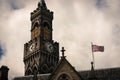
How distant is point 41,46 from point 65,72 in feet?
130

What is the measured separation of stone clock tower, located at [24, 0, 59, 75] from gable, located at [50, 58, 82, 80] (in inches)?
1308

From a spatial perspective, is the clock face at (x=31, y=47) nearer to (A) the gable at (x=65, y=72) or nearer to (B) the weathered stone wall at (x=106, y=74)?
(B) the weathered stone wall at (x=106, y=74)

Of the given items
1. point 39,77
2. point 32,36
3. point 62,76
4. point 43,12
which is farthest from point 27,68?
point 62,76

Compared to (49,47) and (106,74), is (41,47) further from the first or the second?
(106,74)

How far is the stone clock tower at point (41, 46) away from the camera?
10581 cm

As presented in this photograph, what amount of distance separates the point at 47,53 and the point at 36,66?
17.6ft

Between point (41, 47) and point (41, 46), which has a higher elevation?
point (41, 46)

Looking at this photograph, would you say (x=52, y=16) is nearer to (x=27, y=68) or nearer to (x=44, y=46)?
(x=44, y=46)

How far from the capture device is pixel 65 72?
68.7 m

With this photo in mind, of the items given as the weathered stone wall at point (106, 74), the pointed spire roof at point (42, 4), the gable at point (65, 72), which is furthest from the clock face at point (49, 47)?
the gable at point (65, 72)

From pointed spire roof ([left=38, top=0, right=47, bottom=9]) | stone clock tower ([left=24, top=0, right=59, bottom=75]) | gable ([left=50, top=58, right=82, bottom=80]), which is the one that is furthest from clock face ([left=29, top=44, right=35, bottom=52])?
gable ([left=50, top=58, right=82, bottom=80])

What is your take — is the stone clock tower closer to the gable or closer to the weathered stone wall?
the weathered stone wall

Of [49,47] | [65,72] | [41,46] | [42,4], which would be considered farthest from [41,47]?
[65,72]

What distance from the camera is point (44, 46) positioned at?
108625 millimetres
